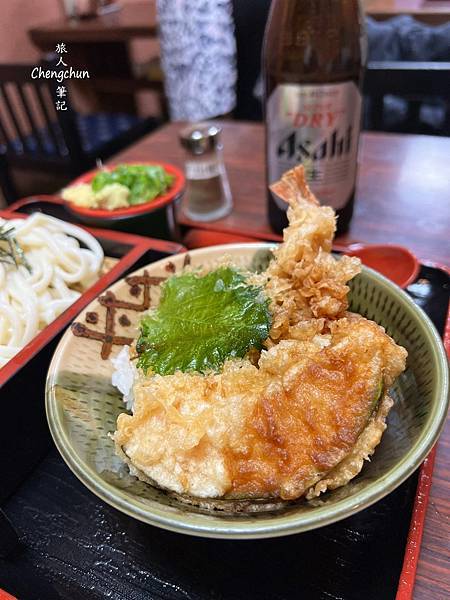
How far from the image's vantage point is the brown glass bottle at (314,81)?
1.20m

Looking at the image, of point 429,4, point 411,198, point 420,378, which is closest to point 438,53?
point 429,4

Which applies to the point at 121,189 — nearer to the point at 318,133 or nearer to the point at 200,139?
the point at 200,139

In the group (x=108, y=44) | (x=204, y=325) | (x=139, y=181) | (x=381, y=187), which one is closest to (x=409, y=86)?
(x=381, y=187)

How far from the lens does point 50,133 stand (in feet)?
8.89

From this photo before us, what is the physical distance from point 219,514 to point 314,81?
106 centimetres

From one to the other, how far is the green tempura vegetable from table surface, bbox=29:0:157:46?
2774 mm

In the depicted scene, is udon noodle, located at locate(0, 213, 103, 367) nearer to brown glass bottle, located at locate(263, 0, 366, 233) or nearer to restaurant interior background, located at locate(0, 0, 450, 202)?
brown glass bottle, located at locate(263, 0, 366, 233)

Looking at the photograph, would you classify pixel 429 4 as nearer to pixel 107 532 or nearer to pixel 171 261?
pixel 171 261

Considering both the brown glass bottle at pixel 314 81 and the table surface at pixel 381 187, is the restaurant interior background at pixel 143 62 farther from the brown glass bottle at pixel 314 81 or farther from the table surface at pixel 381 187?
the brown glass bottle at pixel 314 81

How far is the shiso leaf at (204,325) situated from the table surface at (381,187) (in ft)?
1.32

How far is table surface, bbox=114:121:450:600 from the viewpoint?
1437 mm

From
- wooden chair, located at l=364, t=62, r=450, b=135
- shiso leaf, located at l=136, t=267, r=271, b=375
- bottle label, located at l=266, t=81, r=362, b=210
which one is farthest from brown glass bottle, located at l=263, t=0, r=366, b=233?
wooden chair, located at l=364, t=62, r=450, b=135

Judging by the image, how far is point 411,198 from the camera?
1.61 meters

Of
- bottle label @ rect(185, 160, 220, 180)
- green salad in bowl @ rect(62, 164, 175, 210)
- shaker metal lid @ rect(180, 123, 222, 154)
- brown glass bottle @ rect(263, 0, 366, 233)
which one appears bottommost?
bottle label @ rect(185, 160, 220, 180)
